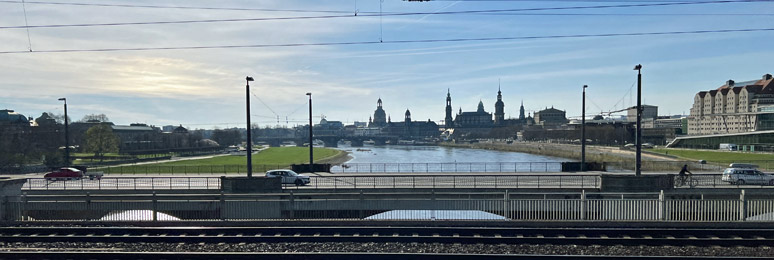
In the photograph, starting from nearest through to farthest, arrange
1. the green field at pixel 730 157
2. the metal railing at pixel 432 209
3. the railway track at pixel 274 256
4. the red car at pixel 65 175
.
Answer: the railway track at pixel 274 256, the metal railing at pixel 432 209, the red car at pixel 65 175, the green field at pixel 730 157

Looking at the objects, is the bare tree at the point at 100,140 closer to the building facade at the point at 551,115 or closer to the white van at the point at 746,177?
the white van at the point at 746,177

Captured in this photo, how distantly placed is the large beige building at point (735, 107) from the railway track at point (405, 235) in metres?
75.8

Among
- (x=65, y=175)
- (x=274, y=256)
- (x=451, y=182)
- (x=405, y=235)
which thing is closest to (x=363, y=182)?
(x=451, y=182)

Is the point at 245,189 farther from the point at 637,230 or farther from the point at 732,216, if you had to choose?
the point at 732,216

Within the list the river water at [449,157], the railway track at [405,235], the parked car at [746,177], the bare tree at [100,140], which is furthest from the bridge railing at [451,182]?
the river water at [449,157]

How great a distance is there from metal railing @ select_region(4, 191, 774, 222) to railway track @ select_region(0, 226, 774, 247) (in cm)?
101

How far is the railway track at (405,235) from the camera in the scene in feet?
35.1

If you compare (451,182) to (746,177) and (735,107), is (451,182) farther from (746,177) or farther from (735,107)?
(735,107)

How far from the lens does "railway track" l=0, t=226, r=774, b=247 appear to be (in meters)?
10.7

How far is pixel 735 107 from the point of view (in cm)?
10044

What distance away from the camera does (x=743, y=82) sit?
104000 mm

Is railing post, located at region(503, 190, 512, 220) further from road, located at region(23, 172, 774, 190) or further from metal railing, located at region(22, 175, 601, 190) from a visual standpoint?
metal railing, located at region(22, 175, 601, 190)

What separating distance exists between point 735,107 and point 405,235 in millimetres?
118331

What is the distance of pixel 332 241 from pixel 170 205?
6889mm
